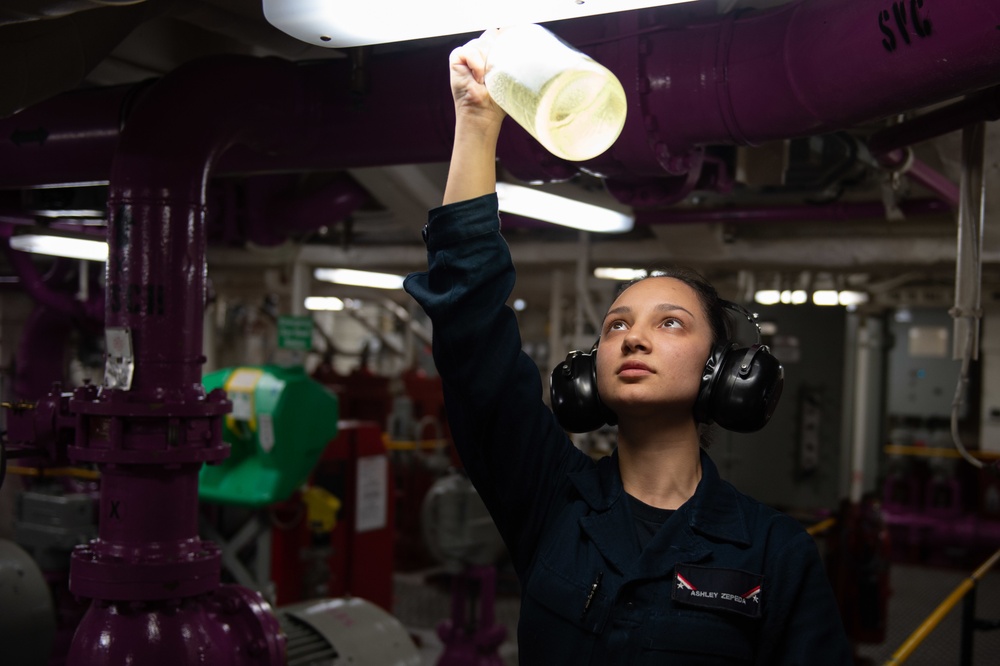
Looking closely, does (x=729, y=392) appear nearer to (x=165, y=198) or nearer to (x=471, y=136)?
(x=471, y=136)

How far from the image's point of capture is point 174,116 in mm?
2477

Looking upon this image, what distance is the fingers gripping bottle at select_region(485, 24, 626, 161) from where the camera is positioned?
1.22m

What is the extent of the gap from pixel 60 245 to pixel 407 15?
471 centimetres

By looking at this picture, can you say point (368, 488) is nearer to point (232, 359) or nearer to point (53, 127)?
point (53, 127)

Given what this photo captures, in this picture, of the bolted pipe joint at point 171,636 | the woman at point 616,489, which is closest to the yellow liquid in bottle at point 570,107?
the woman at point 616,489

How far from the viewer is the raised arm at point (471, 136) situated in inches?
57.4

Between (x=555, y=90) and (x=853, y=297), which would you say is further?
(x=853, y=297)

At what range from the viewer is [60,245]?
571 cm

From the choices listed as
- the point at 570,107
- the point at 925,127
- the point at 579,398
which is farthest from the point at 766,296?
the point at 570,107

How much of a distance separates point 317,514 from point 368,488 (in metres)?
0.75

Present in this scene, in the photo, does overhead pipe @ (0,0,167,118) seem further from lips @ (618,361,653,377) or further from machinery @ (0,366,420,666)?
lips @ (618,361,653,377)

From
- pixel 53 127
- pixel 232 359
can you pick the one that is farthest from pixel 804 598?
pixel 232 359

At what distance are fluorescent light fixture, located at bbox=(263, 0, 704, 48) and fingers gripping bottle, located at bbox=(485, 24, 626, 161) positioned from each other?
0.28 m

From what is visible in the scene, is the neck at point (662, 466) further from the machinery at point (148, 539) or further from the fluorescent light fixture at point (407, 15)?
the machinery at point (148, 539)
